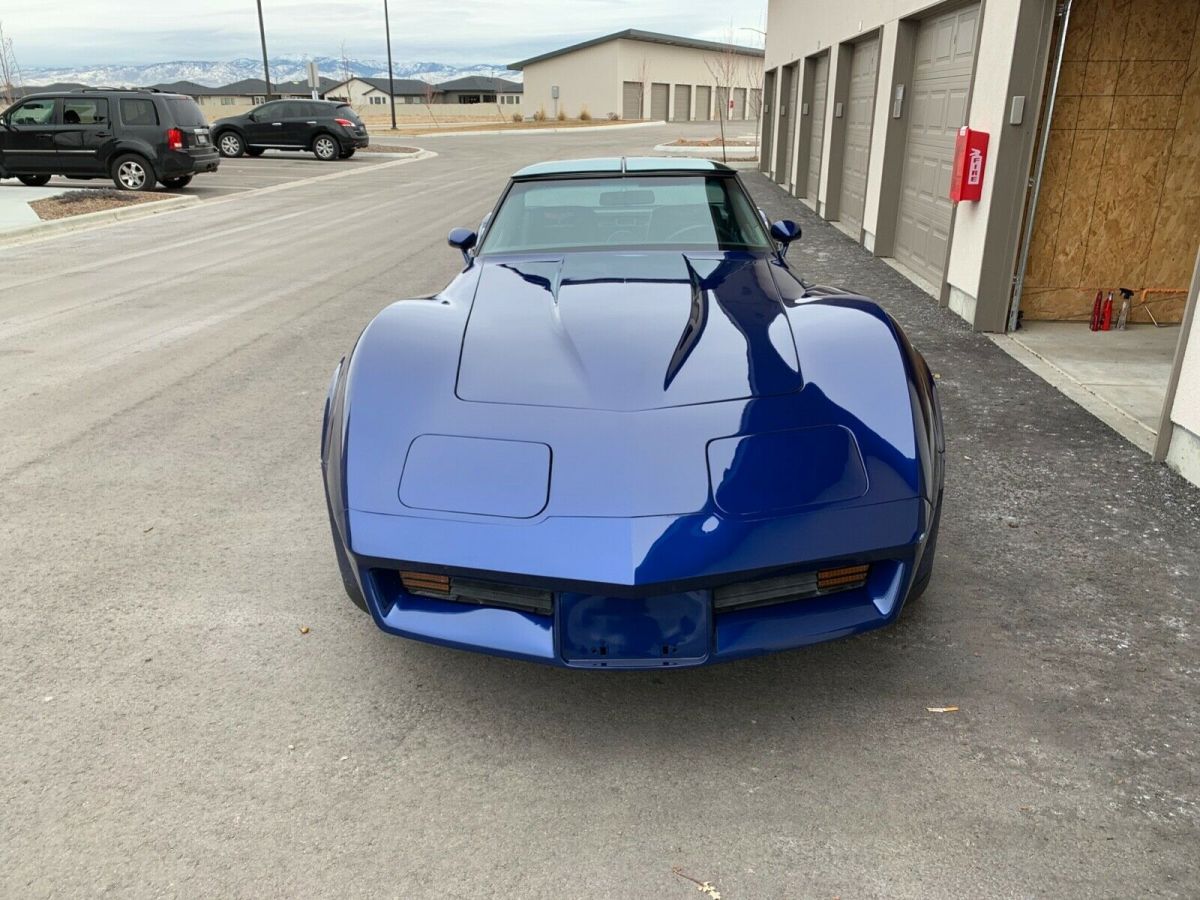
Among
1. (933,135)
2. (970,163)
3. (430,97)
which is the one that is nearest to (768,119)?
(933,135)

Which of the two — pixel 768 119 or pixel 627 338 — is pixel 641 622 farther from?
pixel 768 119

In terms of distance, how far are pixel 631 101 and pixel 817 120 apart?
54.6 meters

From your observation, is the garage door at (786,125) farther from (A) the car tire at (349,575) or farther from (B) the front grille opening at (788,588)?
Result: (A) the car tire at (349,575)

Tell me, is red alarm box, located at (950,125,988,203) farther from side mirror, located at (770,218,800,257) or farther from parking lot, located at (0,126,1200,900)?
side mirror, located at (770,218,800,257)

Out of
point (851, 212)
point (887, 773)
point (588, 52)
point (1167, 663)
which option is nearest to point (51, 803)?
point (887, 773)

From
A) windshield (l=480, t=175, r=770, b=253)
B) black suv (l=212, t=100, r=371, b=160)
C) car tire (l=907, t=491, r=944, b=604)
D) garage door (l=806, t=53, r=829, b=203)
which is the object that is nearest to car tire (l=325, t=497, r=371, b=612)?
car tire (l=907, t=491, r=944, b=604)

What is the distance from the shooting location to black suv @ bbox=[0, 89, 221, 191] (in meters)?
16.4

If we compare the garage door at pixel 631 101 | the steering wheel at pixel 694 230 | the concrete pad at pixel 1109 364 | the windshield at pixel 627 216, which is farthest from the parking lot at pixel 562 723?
the garage door at pixel 631 101

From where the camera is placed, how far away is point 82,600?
3.25 meters

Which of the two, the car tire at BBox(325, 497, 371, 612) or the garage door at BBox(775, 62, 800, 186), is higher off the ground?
the garage door at BBox(775, 62, 800, 186)

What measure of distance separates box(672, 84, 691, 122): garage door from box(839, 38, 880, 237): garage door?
201 ft

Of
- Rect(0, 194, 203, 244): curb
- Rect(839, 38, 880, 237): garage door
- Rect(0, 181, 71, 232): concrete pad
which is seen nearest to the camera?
Rect(839, 38, 880, 237): garage door

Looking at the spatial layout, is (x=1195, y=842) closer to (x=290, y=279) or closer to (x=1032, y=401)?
(x=1032, y=401)

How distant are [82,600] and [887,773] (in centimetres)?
276
